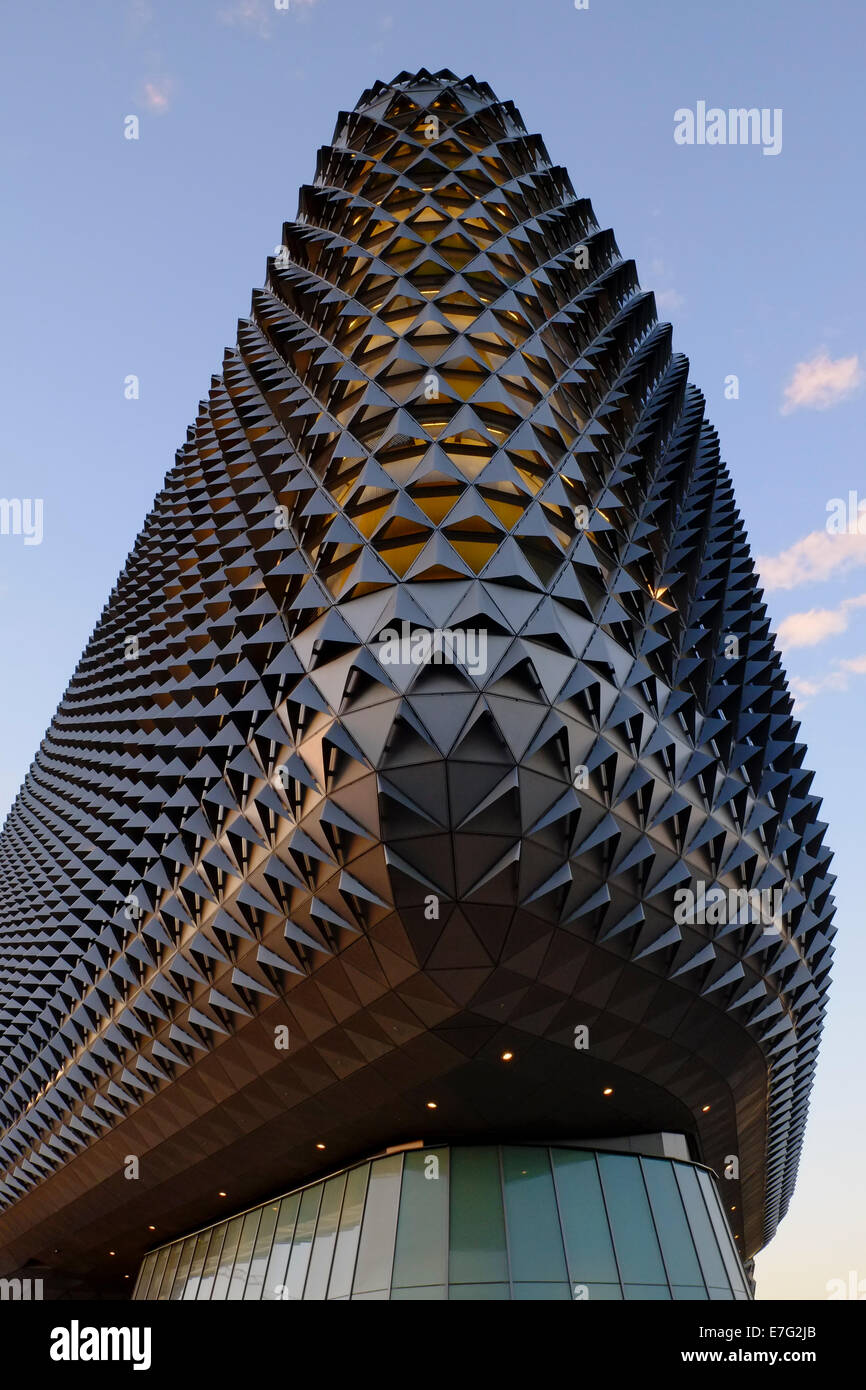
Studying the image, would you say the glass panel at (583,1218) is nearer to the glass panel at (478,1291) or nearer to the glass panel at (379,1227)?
the glass panel at (478,1291)

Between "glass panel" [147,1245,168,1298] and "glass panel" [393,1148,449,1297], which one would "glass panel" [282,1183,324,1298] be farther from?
"glass panel" [147,1245,168,1298]

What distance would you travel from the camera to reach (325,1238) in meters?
21.1

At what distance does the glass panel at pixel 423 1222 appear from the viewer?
18.2 m

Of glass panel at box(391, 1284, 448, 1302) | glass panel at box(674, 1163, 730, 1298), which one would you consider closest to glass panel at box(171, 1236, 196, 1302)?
glass panel at box(391, 1284, 448, 1302)

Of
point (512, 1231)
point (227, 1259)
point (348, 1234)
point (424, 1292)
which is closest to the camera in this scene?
point (424, 1292)

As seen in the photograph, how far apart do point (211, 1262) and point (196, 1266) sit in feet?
4.31

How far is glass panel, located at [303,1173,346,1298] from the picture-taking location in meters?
20.3

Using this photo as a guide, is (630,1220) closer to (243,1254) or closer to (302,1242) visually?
(302,1242)

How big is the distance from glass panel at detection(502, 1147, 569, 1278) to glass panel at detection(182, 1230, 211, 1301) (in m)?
12.9

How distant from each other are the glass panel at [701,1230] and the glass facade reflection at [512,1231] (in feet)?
0.10

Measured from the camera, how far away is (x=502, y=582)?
16.9m

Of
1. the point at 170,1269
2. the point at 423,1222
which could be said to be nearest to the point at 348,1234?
the point at 423,1222

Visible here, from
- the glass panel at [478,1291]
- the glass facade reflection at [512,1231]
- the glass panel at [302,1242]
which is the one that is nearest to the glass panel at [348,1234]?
the glass facade reflection at [512,1231]
